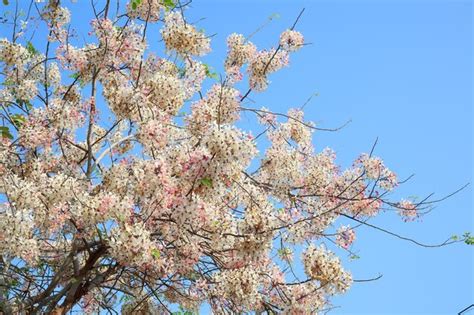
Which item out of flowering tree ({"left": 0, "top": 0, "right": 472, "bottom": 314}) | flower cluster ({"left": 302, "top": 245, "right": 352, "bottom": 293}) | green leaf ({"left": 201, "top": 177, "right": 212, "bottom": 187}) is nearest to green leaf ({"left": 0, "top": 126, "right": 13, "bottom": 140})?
flowering tree ({"left": 0, "top": 0, "right": 472, "bottom": 314})

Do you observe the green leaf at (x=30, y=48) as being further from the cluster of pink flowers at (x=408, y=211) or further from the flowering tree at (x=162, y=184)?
the cluster of pink flowers at (x=408, y=211)

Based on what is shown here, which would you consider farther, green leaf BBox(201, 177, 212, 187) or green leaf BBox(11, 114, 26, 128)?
green leaf BBox(11, 114, 26, 128)

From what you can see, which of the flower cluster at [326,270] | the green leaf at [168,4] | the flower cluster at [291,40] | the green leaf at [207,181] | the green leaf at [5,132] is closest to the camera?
the green leaf at [207,181]

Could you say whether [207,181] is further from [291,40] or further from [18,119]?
[291,40]

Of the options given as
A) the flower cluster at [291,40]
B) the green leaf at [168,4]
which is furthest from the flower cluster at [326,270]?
the green leaf at [168,4]

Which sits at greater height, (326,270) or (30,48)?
(30,48)

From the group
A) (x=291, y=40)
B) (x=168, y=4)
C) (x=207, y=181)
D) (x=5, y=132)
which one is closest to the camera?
(x=207, y=181)

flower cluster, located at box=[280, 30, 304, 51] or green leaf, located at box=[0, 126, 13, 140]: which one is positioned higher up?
flower cluster, located at box=[280, 30, 304, 51]

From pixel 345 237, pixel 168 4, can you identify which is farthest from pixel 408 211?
pixel 168 4

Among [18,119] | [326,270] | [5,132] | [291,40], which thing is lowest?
[326,270]

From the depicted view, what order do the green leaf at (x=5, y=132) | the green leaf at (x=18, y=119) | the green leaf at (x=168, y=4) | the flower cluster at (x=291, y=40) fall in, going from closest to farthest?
1. the green leaf at (x=5, y=132)
2. the green leaf at (x=168, y=4)
3. the green leaf at (x=18, y=119)
4. the flower cluster at (x=291, y=40)

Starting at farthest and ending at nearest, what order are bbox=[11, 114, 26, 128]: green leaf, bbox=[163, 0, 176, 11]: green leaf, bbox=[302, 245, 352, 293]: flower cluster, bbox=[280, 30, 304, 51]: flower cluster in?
bbox=[280, 30, 304, 51]: flower cluster, bbox=[11, 114, 26, 128]: green leaf, bbox=[163, 0, 176, 11]: green leaf, bbox=[302, 245, 352, 293]: flower cluster

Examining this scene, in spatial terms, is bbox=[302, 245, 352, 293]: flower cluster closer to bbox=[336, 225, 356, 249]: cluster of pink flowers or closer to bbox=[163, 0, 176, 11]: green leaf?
bbox=[336, 225, 356, 249]: cluster of pink flowers

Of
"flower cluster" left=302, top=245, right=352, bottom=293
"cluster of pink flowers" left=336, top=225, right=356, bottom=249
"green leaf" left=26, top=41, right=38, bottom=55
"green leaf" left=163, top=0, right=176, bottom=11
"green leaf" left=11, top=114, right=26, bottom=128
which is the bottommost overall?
"flower cluster" left=302, top=245, right=352, bottom=293
